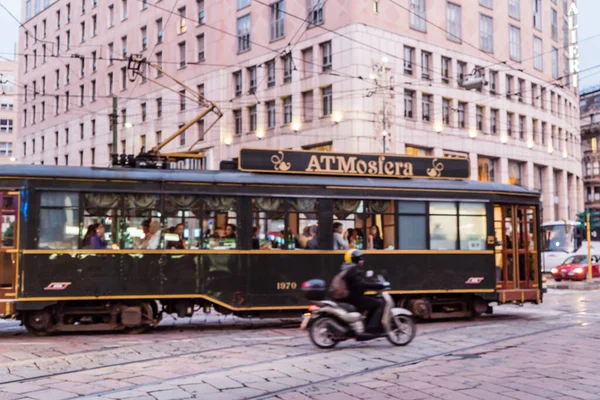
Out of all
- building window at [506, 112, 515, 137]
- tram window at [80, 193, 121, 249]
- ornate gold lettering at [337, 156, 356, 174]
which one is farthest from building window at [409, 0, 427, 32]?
tram window at [80, 193, 121, 249]

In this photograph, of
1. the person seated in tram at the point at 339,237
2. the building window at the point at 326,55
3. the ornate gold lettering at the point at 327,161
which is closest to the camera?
the person seated in tram at the point at 339,237

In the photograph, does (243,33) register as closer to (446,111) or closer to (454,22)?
(454,22)

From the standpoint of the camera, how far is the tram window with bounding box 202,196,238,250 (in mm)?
12656

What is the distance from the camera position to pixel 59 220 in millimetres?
11898

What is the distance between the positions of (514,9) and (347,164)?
35731mm

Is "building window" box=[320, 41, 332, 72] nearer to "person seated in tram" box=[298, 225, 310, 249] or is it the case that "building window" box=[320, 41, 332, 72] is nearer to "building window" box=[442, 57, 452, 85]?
"building window" box=[442, 57, 452, 85]

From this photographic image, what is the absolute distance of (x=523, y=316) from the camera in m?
15.0

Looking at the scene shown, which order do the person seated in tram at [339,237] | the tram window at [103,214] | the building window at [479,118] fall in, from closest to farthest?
the tram window at [103,214]
the person seated in tram at [339,237]
the building window at [479,118]

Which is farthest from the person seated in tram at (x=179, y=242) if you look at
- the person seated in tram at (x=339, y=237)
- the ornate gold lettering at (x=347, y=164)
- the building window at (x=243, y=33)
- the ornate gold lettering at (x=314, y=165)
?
the building window at (x=243, y=33)

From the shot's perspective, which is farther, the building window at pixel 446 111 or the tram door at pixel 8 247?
the building window at pixel 446 111

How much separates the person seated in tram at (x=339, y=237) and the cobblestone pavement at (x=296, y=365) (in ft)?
5.82

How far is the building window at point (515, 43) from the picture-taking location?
4430cm

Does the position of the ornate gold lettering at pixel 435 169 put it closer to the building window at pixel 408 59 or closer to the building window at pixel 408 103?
the building window at pixel 408 103

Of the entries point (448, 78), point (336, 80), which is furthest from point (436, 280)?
point (448, 78)
